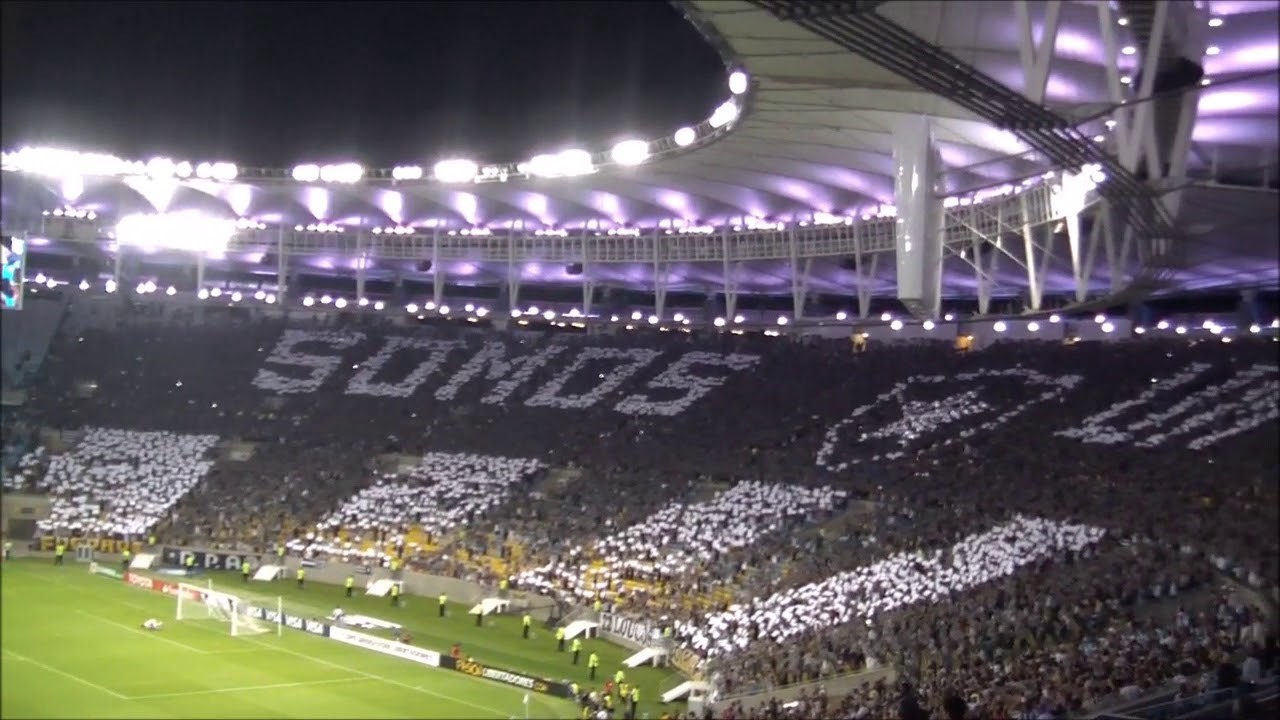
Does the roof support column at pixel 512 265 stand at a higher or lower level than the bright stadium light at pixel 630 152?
lower

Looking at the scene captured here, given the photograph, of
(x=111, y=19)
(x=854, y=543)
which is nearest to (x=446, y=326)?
(x=854, y=543)

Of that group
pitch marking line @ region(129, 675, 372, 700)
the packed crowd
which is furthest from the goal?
the packed crowd

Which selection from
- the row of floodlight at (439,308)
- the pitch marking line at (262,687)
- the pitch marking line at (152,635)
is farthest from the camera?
the row of floodlight at (439,308)

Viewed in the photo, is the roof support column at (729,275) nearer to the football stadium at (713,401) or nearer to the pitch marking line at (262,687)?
the football stadium at (713,401)

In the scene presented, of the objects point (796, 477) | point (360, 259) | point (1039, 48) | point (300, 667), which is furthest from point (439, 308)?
point (1039, 48)

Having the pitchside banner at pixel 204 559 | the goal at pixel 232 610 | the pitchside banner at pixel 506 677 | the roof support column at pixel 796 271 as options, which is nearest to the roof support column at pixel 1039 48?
the pitchside banner at pixel 506 677

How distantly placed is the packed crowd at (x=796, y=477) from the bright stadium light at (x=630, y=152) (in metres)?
10.6

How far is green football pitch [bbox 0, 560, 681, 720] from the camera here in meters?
23.2

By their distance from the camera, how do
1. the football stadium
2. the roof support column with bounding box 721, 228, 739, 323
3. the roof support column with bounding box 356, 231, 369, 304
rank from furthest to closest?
the roof support column with bounding box 356, 231, 369, 304, the roof support column with bounding box 721, 228, 739, 323, the football stadium

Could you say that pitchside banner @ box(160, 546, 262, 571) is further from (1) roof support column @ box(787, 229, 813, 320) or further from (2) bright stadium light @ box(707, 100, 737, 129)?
(2) bright stadium light @ box(707, 100, 737, 129)

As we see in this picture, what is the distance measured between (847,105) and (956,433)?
1358cm

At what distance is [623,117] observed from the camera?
3112 centimetres

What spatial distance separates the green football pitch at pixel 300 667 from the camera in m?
23.2

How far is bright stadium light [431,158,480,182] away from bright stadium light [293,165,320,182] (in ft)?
13.1
